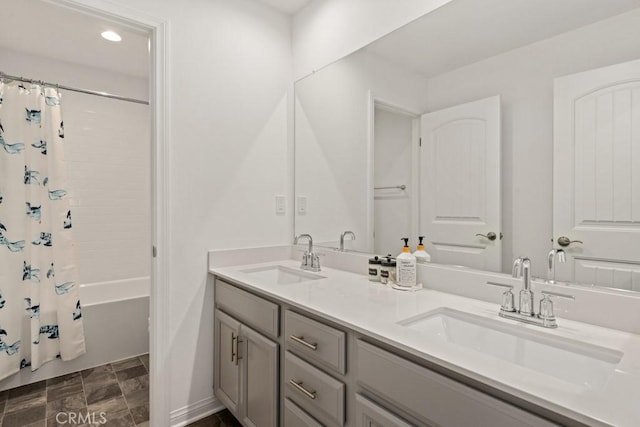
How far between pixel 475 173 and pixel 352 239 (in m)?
0.80

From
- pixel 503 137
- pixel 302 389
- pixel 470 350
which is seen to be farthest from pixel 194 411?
pixel 503 137

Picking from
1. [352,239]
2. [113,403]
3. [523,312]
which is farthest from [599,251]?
[113,403]

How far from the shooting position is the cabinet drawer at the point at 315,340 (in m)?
1.08

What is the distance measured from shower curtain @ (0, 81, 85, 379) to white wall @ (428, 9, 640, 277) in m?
2.82

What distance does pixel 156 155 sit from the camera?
→ 173 cm

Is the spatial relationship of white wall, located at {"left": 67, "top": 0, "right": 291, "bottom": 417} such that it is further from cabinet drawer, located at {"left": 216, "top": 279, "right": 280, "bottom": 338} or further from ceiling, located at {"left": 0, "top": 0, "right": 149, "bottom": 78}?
ceiling, located at {"left": 0, "top": 0, "right": 149, "bottom": 78}

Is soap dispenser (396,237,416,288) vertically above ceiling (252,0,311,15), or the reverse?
ceiling (252,0,311,15)

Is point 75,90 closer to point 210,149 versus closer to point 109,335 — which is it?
point 210,149

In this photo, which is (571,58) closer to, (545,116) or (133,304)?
(545,116)

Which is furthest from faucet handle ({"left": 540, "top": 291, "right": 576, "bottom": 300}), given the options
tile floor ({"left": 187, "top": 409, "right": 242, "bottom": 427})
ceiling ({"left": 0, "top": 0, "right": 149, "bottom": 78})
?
ceiling ({"left": 0, "top": 0, "right": 149, "bottom": 78})

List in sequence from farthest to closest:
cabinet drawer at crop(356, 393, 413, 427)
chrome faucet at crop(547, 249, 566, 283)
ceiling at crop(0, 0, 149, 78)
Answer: ceiling at crop(0, 0, 149, 78)
chrome faucet at crop(547, 249, 566, 283)
cabinet drawer at crop(356, 393, 413, 427)

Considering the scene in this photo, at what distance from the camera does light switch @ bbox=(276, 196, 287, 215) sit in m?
2.22

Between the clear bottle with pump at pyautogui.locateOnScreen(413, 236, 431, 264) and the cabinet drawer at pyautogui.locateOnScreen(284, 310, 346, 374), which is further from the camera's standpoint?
the clear bottle with pump at pyautogui.locateOnScreen(413, 236, 431, 264)

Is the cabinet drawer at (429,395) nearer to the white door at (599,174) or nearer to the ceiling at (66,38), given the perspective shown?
the white door at (599,174)
